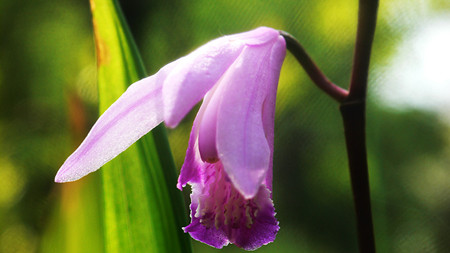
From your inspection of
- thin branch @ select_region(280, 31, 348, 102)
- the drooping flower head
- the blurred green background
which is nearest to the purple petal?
the drooping flower head

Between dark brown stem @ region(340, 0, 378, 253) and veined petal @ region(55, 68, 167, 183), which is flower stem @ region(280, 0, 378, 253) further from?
veined petal @ region(55, 68, 167, 183)

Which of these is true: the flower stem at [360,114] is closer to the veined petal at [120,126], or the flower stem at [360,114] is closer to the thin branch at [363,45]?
the thin branch at [363,45]

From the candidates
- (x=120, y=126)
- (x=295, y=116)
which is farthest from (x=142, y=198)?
(x=295, y=116)

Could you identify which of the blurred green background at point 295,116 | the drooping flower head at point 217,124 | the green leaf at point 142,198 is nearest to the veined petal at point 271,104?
the drooping flower head at point 217,124

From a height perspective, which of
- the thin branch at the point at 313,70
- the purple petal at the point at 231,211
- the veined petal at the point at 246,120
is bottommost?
the purple petal at the point at 231,211

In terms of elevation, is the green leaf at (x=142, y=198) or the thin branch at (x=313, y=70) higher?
the thin branch at (x=313, y=70)

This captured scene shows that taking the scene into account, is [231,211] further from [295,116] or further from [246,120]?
[295,116]

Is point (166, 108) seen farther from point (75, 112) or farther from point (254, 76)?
point (75, 112)
